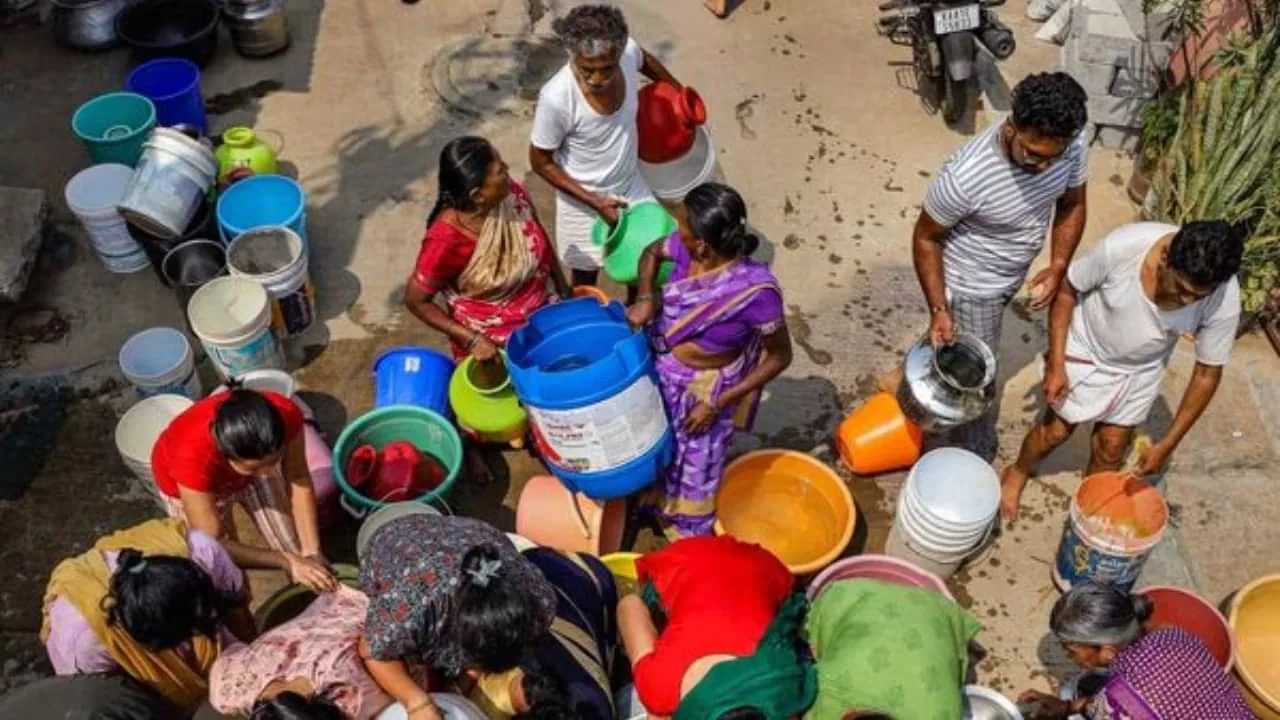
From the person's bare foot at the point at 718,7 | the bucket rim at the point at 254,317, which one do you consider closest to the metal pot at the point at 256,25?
the bucket rim at the point at 254,317

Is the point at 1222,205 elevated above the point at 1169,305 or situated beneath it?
situated beneath

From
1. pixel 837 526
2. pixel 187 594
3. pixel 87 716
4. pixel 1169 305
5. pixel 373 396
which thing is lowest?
pixel 373 396

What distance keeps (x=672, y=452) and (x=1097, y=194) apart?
3.47m

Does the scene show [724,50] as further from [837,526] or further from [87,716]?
[87,716]

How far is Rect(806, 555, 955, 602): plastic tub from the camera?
3.95 metres

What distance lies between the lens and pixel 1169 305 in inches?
150

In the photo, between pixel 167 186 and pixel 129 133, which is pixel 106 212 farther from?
pixel 129 133

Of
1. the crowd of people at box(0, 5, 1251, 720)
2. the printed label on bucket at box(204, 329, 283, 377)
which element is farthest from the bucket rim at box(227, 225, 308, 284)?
the crowd of people at box(0, 5, 1251, 720)

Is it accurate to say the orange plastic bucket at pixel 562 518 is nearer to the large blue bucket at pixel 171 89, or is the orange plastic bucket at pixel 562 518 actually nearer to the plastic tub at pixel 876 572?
the plastic tub at pixel 876 572

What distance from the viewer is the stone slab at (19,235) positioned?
5258mm

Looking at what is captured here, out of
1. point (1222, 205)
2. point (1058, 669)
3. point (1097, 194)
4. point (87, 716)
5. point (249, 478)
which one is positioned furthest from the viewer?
point (1097, 194)

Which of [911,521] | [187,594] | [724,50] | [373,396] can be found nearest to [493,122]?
[724,50]

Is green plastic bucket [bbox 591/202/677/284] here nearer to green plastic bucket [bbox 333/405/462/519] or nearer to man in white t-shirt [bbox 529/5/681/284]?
man in white t-shirt [bbox 529/5/681/284]

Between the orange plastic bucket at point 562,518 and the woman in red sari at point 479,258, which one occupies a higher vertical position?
the woman in red sari at point 479,258
